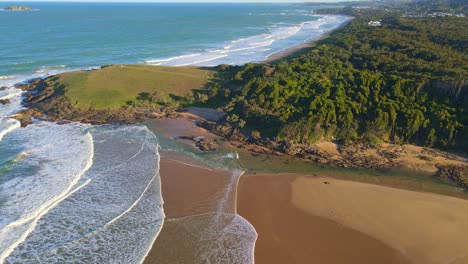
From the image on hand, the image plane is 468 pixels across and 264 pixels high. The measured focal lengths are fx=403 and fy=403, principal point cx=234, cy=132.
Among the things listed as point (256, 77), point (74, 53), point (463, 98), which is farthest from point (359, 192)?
point (74, 53)

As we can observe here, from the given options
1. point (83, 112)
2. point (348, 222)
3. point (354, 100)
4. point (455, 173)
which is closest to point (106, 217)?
point (348, 222)

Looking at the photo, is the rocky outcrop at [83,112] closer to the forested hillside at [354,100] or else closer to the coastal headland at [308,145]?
the coastal headland at [308,145]

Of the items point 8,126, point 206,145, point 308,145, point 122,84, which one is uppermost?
point 122,84

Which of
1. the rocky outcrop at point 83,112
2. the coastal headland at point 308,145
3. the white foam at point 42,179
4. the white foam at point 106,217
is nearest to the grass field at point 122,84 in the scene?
the coastal headland at point 308,145

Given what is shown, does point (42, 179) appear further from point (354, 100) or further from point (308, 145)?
point (354, 100)

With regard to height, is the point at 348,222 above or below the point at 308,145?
below

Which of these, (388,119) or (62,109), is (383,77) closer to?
(388,119)
